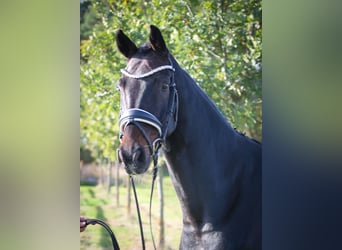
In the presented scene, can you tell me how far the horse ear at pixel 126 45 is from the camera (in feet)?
8.86

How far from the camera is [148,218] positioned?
10.8 ft

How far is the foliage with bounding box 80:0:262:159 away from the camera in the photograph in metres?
3.14

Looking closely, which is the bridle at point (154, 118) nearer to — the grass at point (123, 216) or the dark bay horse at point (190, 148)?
the dark bay horse at point (190, 148)

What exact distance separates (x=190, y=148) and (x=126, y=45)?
0.74m

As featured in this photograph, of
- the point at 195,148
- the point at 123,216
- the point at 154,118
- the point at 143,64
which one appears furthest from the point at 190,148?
the point at 123,216

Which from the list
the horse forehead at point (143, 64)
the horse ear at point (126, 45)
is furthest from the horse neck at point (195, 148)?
the horse ear at point (126, 45)

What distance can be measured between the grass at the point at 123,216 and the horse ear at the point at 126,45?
2.95 ft

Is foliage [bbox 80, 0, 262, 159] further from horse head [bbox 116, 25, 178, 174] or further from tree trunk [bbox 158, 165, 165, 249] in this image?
horse head [bbox 116, 25, 178, 174]

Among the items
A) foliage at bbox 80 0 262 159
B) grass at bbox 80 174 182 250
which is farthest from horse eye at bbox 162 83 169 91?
grass at bbox 80 174 182 250

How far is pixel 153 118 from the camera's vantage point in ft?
8.13
